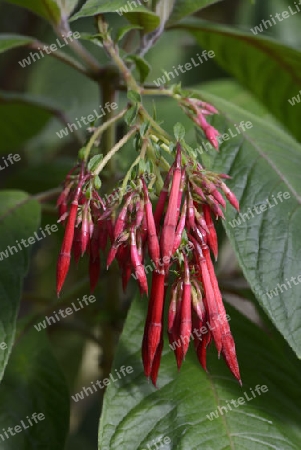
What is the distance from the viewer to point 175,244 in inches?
24.9

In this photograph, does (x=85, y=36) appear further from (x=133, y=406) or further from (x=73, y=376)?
(x=73, y=376)

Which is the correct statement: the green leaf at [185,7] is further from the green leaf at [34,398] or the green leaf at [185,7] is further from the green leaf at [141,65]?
the green leaf at [34,398]

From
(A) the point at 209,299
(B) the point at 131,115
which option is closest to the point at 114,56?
(B) the point at 131,115

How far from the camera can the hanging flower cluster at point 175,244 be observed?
0.65 metres

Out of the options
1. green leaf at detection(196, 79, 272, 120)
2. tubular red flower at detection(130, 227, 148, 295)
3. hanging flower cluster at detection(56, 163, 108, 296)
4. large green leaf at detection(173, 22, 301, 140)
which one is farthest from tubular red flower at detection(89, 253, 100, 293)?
green leaf at detection(196, 79, 272, 120)

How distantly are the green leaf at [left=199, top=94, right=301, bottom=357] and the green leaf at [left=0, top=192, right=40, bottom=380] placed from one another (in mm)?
304

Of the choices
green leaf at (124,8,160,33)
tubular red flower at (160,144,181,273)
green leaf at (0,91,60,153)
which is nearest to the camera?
tubular red flower at (160,144,181,273)

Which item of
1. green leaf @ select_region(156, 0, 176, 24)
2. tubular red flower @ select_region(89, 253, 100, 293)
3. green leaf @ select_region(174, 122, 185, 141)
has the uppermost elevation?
green leaf @ select_region(156, 0, 176, 24)

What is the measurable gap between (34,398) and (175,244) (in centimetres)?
45

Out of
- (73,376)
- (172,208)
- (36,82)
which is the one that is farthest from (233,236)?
(36,82)

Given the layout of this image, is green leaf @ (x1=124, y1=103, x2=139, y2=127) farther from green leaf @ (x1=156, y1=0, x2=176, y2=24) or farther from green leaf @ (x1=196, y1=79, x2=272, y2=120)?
green leaf @ (x1=196, y1=79, x2=272, y2=120)

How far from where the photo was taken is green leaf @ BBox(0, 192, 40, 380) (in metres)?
0.83

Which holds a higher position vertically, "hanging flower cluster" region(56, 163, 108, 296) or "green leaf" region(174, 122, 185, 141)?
"green leaf" region(174, 122, 185, 141)

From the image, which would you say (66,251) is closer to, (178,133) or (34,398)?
(178,133)
